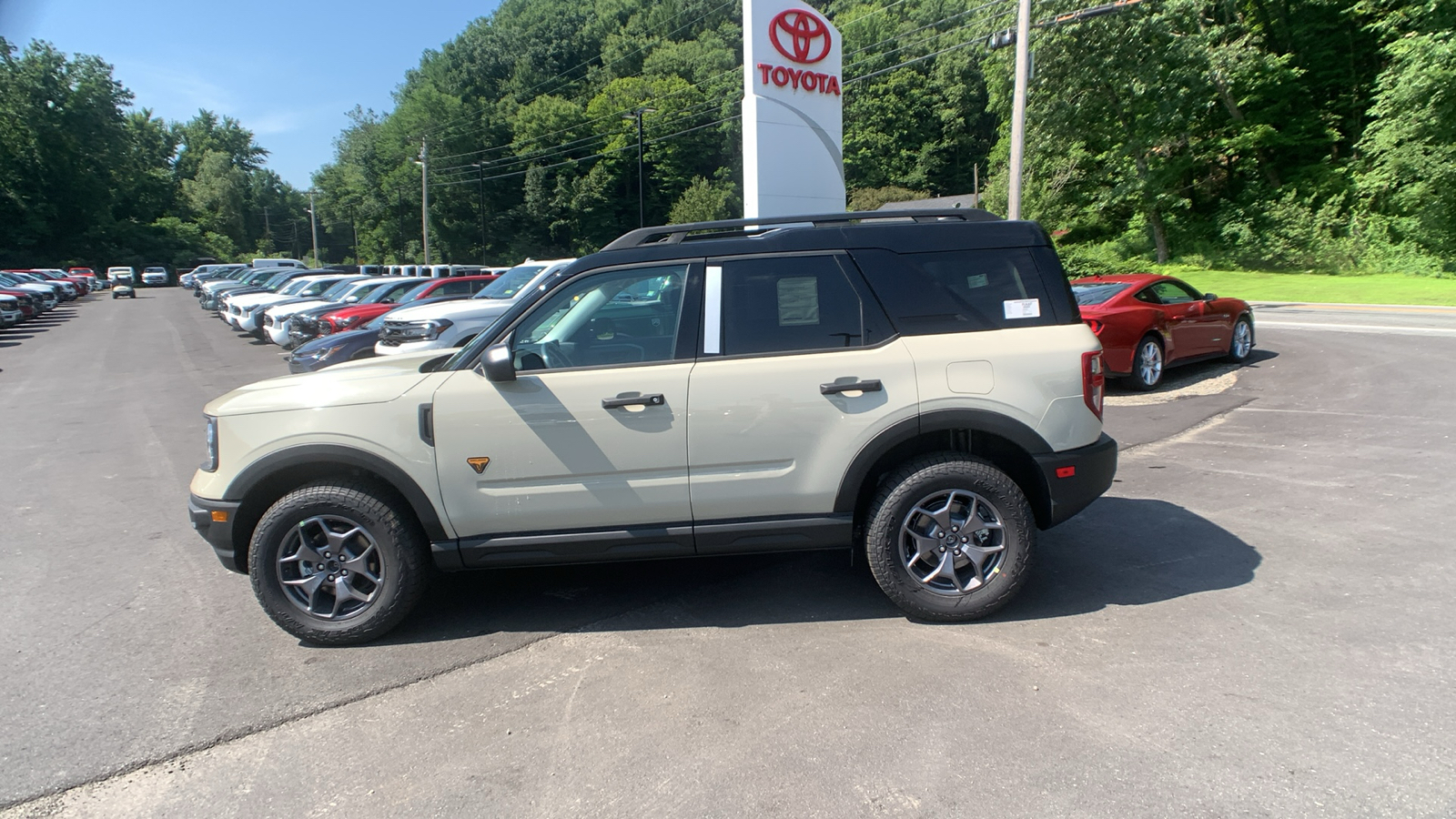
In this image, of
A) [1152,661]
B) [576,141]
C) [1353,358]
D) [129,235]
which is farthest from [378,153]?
[1152,661]

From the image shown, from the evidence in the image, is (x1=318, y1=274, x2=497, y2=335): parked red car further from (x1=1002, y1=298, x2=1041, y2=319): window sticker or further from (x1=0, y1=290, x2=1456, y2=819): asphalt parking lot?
(x1=1002, y1=298, x2=1041, y2=319): window sticker

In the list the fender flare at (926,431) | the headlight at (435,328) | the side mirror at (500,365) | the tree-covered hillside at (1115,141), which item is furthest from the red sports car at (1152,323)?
the tree-covered hillside at (1115,141)

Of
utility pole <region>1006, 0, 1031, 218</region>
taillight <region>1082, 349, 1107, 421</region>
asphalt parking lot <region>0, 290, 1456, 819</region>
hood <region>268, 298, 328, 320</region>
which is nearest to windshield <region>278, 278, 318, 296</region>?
hood <region>268, 298, 328, 320</region>

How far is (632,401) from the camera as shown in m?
4.20

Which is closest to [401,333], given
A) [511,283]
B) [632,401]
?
[511,283]

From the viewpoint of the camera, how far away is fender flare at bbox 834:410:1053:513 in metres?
4.31

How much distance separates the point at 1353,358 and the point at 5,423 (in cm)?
1806

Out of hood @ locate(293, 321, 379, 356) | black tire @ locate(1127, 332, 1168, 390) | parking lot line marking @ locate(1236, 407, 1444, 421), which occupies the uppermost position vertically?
hood @ locate(293, 321, 379, 356)

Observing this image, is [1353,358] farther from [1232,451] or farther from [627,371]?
[627,371]

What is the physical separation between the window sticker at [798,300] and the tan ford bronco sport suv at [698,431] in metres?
0.01

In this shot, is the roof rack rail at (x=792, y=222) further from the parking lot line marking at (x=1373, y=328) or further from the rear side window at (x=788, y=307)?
the parking lot line marking at (x=1373, y=328)

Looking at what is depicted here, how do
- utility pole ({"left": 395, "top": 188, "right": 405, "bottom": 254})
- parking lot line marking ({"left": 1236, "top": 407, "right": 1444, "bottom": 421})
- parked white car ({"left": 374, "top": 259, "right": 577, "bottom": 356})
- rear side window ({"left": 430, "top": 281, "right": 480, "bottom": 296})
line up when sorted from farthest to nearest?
1. utility pole ({"left": 395, "top": 188, "right": 405, "bottom": 254})
2. rear side window ({"left": 430, "top": 281, "right": 480, "bottom": 296})
3. parked white car ({"left": 374, "top": 259, "right": 577, "bottom": 356})
4. parking lot line marking ({"left": 1236, "top": 407, "right": 1444, "bottom": 421})

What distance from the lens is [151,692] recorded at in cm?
388

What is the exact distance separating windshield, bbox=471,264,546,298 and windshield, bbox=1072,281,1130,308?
326 inches
